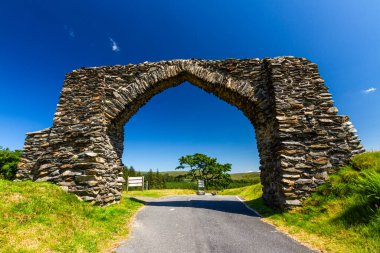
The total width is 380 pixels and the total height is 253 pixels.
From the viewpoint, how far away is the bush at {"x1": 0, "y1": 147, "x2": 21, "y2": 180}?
20.5 metres

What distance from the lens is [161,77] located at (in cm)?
1088

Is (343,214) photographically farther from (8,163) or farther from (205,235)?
(8,163)

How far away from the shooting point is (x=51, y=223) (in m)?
5.46

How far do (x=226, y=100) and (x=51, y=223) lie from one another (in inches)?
361

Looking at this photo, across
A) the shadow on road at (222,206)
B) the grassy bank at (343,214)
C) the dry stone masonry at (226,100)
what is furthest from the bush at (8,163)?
the grassy bank at (343,214)

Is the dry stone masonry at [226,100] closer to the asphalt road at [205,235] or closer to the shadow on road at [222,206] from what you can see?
the shadow on road at [222,206]

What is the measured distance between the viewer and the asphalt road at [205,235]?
4953mm

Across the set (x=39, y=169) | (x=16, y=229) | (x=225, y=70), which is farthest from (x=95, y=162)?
(x=225, y=70)

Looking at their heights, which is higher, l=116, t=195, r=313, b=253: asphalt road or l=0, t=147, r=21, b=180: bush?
l=0, t=147, r=21, b=180: bush

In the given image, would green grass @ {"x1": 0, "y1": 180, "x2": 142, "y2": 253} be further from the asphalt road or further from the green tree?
the green tree

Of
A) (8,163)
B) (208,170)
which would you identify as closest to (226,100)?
(8,163)

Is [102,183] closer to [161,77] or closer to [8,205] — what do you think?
[8,205]

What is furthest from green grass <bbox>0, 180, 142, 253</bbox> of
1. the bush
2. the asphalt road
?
the bush

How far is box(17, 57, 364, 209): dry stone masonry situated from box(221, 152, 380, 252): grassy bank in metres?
0.56
